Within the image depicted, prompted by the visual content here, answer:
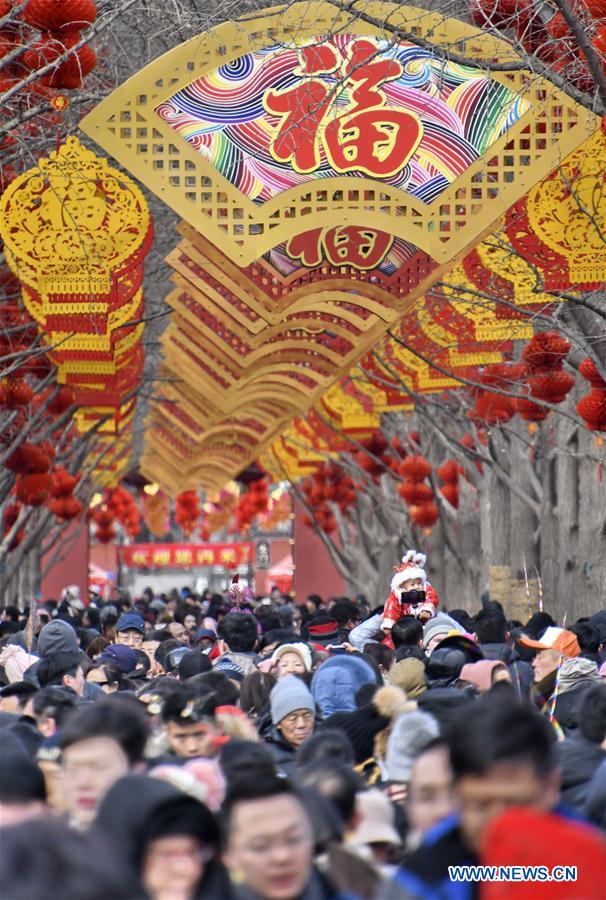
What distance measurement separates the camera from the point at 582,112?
13930 millimetres

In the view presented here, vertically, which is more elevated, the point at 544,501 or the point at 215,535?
the point at 215,535

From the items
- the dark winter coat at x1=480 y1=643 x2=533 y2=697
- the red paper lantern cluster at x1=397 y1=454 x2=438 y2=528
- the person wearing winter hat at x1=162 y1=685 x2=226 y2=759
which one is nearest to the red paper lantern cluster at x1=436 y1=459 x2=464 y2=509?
the red paper lantern cluster at x1=397 y1=454 x2=438 y2=528

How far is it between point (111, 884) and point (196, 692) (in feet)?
15.1

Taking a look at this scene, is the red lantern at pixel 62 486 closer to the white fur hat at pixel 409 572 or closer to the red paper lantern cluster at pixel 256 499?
the white fur hat at pixel 409 572

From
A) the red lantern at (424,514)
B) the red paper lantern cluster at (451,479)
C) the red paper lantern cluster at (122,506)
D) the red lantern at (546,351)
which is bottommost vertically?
the red lantern at (546,351)

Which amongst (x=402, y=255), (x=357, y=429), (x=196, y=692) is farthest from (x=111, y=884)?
(x=357, y=429)

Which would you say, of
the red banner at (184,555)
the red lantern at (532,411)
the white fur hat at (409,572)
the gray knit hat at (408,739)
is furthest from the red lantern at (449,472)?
the red banner at (184,555)

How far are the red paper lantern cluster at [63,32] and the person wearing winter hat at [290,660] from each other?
3.93 metres

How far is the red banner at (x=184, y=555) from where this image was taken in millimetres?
74938

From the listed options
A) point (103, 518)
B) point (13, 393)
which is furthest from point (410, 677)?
point (103, 518)

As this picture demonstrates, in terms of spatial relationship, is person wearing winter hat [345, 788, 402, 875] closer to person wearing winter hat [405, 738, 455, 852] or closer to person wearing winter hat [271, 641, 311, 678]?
person wearing winter hat [405, 738, 455, 852]

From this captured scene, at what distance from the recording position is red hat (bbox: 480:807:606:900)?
4.09 metres

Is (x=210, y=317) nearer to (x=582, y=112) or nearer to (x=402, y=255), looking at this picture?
(x=402, y=255)

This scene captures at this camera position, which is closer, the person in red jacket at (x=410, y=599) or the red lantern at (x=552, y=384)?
the person in red jacket at (x=410, y=599)
